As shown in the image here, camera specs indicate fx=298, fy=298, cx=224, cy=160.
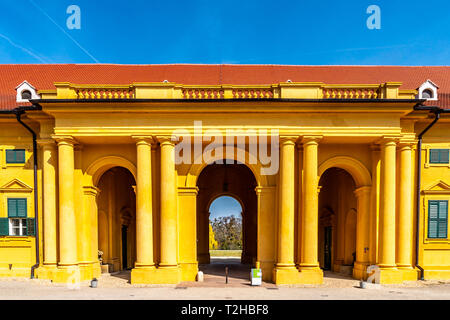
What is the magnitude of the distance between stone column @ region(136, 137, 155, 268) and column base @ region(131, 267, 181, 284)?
0.34 m

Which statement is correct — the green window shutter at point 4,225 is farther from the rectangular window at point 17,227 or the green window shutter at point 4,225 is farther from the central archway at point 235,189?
the central archway at point 235,189

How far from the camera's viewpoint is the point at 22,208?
49.9ft

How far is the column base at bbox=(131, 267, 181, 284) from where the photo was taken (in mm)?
13422

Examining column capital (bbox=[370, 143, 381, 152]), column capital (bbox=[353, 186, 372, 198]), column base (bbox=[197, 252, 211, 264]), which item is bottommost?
column base (bbox=[197, 252, 211, 264])

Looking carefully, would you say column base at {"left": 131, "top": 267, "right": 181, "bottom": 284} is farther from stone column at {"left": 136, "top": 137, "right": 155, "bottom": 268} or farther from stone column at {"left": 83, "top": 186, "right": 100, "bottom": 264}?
stone column at {"left": 83, "top": 186, "right": 100, "bottom": 264}

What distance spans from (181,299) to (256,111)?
839 centimetres

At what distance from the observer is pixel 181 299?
424 inches

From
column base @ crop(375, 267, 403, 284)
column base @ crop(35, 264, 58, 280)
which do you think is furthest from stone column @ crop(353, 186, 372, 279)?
column base @ crop(35, 264, 58, 280)

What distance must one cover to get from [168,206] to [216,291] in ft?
14.0

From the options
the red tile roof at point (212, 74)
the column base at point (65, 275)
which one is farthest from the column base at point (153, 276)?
the red tile roof at point (212, 74)

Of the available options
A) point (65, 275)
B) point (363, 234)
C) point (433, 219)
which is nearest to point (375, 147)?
point (363, 234)

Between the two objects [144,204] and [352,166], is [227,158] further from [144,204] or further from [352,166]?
[352,166]
